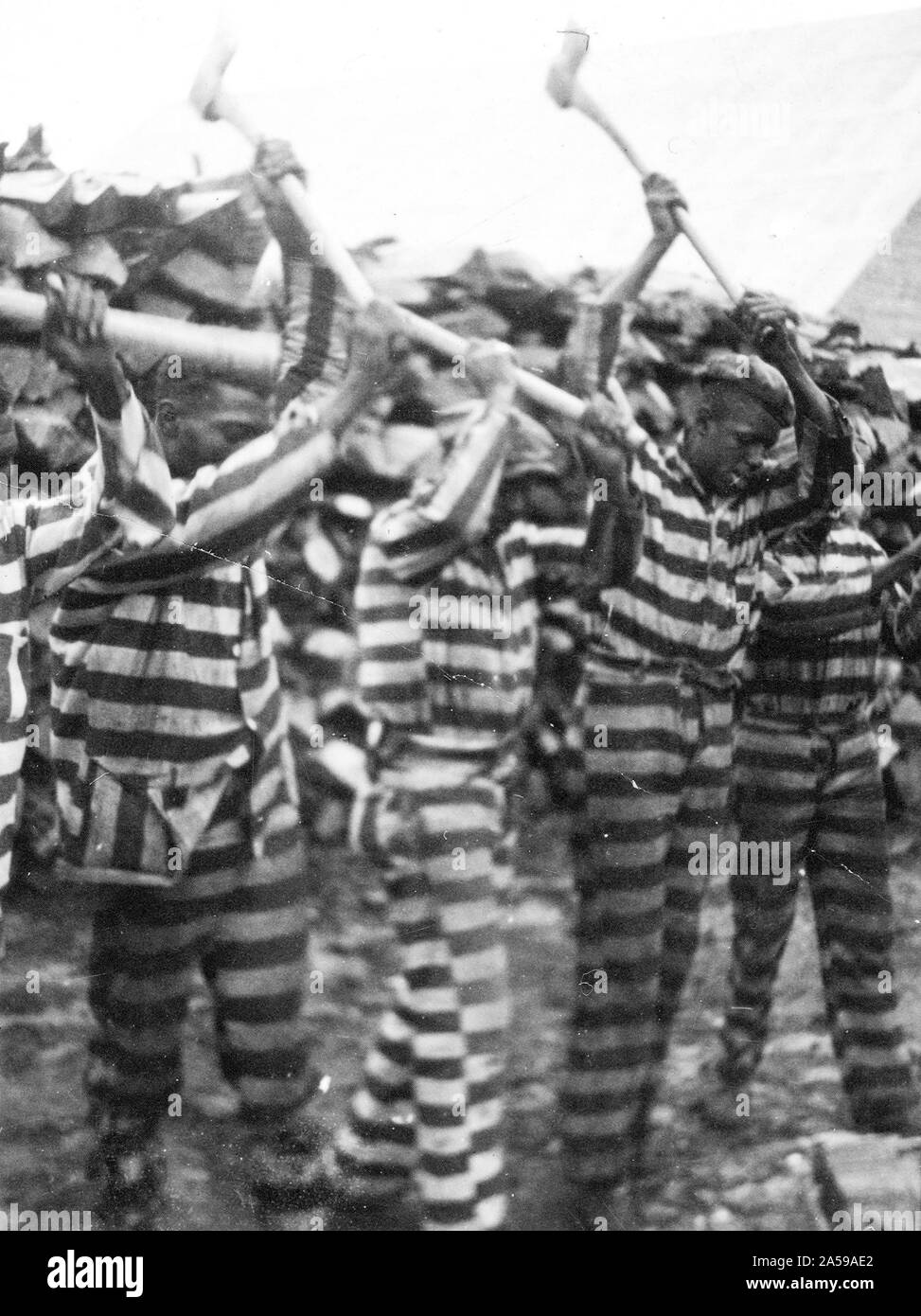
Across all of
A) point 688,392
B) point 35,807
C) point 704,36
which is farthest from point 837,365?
point 35,807

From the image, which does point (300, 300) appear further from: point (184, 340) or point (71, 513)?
point (71, 513)

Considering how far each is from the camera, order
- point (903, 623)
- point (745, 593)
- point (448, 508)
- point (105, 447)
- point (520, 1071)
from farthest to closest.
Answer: point (903, 623) < point (745, 593) < point (520, 1071) < point (448, 508) < point (105, 447)

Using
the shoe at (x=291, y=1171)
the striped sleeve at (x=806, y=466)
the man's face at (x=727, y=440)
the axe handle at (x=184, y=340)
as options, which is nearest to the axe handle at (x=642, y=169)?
the man's face at (x=727, y=440)

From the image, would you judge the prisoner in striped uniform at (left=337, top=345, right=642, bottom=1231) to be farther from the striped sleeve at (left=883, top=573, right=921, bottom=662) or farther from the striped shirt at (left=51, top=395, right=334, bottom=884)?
the striped sleeve at (left=883, top=573, right=921, bottom=662)

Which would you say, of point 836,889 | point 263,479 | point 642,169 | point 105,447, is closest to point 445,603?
point 263,479

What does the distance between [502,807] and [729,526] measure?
0.87 metres

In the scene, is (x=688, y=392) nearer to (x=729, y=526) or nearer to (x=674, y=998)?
(x=729, y=526)

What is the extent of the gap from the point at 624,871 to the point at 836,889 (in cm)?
56

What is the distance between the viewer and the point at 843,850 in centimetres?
344

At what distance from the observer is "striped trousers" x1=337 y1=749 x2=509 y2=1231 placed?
3.19 metres

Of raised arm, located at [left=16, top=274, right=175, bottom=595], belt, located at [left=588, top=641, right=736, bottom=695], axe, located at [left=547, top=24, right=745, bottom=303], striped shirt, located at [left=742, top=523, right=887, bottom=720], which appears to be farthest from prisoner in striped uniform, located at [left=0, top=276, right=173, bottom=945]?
striped shirt, located at [left=742, top=523, right=887, bottom=720]

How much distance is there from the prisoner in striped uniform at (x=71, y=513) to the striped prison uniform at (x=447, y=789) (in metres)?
0.52

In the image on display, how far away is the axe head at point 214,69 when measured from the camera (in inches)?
123

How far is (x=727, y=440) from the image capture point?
3.31 m
